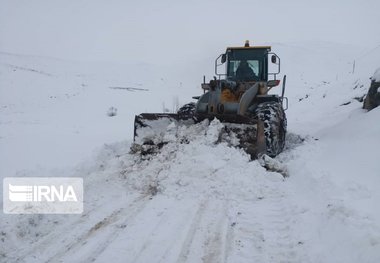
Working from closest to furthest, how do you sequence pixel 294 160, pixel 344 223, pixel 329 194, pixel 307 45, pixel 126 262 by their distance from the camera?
1. pixel 126 262
2. pixel 344 223
3. pixel 329 194
4. pixel 294 160
5. pixel 307 45

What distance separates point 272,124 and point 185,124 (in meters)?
1.77

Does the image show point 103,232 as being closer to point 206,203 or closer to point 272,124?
point 206,203

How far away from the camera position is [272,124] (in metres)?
8.03

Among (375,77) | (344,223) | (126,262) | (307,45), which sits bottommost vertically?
(126,262)

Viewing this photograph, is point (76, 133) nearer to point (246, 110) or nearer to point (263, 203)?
point (246, 110)

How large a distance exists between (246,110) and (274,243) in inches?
186

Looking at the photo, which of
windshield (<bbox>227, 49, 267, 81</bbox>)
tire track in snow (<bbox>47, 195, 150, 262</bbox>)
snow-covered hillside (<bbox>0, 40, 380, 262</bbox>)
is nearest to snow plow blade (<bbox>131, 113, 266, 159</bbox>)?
snow-covered hillside (<bbox>0, 40, 380, 262</bbox>)

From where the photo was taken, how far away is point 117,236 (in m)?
4.11

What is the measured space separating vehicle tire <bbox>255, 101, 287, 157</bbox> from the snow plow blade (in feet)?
1.19

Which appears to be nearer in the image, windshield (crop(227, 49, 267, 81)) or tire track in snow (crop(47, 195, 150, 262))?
tire track in snow (crop(47, 195, 150, 262))

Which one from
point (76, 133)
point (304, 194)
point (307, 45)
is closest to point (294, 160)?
point (304, 194)

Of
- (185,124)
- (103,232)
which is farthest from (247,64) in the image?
(103,232)

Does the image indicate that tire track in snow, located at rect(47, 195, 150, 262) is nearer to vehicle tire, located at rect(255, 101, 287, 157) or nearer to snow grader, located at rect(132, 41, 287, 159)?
snow grader, located at rect(132, 41, 287, 159)

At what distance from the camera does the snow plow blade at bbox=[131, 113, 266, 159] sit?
721 cm
